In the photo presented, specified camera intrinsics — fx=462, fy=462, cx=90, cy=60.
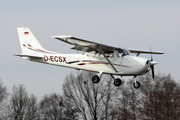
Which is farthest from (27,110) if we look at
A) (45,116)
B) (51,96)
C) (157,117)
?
(157,117)

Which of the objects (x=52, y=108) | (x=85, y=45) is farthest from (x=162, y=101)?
(x=52, y=108)

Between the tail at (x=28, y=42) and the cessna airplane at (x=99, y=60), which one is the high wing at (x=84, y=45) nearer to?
the cessna airplane at (x=99, y=60)

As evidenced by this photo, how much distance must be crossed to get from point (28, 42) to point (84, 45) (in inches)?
252

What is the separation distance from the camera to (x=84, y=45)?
101ft

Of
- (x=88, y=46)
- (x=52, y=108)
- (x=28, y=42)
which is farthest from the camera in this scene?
(x=52, y=108)

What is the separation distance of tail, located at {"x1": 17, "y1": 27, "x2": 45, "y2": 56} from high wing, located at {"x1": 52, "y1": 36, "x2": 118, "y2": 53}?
184 inches

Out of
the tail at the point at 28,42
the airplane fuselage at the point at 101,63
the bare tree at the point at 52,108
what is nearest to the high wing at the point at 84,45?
the airplane fuselage at the point at 101,63

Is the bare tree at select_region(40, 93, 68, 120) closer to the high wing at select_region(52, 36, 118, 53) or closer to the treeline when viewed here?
the treeline

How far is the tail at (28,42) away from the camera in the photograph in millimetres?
35062

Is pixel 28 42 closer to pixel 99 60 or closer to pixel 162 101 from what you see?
pixel 99 60

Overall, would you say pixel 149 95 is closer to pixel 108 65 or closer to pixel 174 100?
pixel 174 100

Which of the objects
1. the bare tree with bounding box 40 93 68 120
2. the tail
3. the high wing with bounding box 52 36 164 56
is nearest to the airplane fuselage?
the high wing with bounding box 52 36 164 56

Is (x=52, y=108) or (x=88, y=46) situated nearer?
(x=88, y=46)

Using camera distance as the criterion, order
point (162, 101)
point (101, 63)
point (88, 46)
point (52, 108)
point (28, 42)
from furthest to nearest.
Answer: point (52, 108) < point (162, 101) < point (28, 42) < point (101, 63) < point (88, 46)
